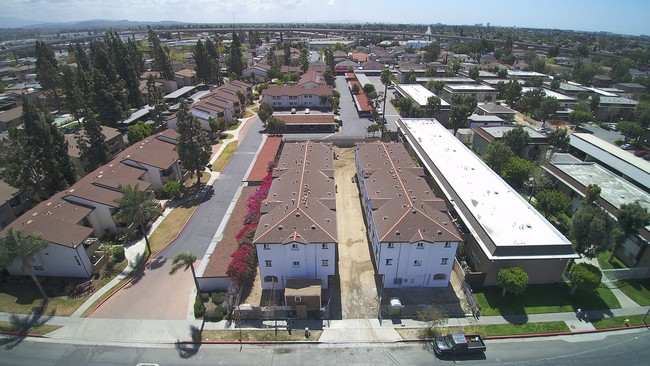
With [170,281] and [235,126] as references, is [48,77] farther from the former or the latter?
[170,281]

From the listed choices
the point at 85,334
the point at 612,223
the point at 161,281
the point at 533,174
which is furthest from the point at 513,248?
the point at 85,334

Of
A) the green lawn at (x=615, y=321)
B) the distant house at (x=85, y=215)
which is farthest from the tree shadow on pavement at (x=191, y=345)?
the green lawn at (x=615, y=321)

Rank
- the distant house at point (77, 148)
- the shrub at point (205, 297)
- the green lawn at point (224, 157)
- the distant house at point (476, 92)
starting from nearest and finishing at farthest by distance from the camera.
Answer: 1. the shrub at point (205, 297)
2. the distant house at point (77, 148)
3. the green lawn at point (224, 157)
4. the distant house at point (476, 92)

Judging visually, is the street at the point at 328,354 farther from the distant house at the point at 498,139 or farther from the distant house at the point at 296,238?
the distant house at the point at 498,139

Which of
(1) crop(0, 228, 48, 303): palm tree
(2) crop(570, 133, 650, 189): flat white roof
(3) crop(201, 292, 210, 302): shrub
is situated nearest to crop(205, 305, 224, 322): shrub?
(3) crop(201, 292, 210, 302): shrub

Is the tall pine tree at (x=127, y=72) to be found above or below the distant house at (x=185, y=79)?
above

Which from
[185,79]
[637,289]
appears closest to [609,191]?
[637,289]

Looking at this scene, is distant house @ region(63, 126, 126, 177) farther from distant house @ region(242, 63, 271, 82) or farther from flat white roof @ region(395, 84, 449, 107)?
distant house @ region(242, 63, 271, 82)
